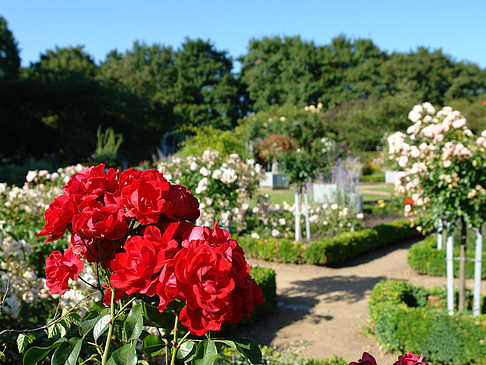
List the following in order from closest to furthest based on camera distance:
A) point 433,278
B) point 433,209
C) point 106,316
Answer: point 106,316, point 433,209, point 433,278

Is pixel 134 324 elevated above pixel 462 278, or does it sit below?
above

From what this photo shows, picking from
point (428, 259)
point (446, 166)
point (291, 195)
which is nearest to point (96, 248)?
point (446, 166)

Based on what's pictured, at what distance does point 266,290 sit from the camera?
16.6 feet

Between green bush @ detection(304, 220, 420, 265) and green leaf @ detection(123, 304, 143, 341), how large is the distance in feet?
21.2

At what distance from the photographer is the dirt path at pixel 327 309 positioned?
4.11 meters

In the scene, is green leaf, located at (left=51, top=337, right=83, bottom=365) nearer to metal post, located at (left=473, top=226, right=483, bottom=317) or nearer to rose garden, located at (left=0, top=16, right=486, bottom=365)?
rose garden, located at (left=0, top=16, right=486, bottom=365)

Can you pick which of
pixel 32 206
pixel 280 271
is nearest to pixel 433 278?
pixel 280 271

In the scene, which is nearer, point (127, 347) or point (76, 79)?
point (127, 347)

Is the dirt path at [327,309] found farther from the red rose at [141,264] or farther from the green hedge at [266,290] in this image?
the red rose at [141,264]

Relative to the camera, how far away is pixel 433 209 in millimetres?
4406

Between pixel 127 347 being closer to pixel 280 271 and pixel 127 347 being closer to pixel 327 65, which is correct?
pixel 280 271

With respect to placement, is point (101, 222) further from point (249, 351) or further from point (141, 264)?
point (249, 351)

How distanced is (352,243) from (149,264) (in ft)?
24.2

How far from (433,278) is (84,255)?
693 centimetres
